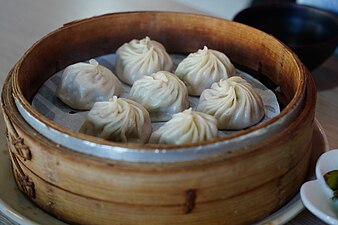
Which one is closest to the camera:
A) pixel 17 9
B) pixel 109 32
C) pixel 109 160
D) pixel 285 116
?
pixel 109 160

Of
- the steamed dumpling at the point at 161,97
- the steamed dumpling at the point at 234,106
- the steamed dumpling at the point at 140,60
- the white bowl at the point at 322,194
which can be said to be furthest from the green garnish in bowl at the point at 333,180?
the steamed dumpling at the point at 140,60

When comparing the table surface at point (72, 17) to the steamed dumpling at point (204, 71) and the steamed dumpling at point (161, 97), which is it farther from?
the steamed dumpling at point (161, 97)

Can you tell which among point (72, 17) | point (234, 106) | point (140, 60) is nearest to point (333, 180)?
point (234, 106)

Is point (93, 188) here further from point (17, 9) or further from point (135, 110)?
point (17, 9)

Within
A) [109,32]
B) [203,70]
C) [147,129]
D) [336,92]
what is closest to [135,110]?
[147,129]

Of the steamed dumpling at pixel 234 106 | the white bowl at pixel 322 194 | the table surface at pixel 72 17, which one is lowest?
the table surface at pixel 72 17

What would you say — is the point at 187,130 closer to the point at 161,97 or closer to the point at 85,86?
the point at 161,97
